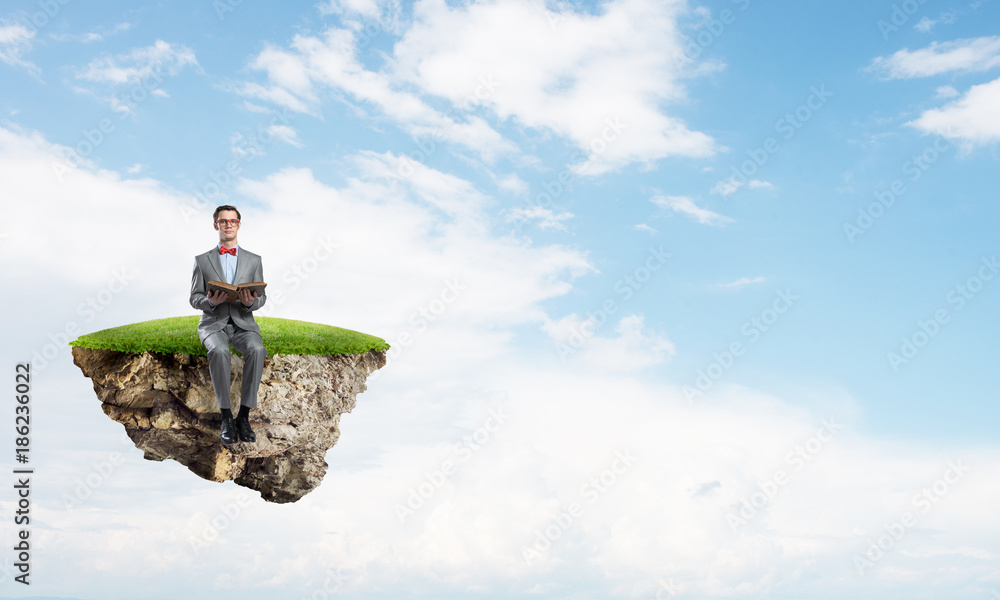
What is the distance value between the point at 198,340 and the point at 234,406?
935 millimetres

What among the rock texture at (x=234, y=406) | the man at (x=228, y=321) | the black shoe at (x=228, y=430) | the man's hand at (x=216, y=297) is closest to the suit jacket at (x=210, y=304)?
the man at (x=228, y=321)

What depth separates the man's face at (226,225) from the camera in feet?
28.9

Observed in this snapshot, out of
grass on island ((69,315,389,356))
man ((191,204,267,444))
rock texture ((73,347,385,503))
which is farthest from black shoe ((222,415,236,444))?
grass on island ((69,315,389,356))

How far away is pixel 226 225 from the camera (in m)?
8.82

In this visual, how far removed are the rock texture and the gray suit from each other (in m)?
0.44

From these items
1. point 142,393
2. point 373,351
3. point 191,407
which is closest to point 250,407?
point 191,407

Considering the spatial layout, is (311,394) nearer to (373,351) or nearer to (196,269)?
(373,351)

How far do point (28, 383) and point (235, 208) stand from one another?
3440 millimetres

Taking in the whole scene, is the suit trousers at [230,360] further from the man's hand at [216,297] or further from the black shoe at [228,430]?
the man's hand at [216,297]

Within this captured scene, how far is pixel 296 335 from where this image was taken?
10016 millimetres

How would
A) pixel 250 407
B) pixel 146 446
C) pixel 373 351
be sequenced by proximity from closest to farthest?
pixel 250 407, pixel 146 446, pixel 373 351

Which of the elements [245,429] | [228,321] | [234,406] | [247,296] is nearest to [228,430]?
[245,429]

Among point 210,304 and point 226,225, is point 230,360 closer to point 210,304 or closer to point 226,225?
point 210,304

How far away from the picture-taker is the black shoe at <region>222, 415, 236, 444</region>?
28.8ft
